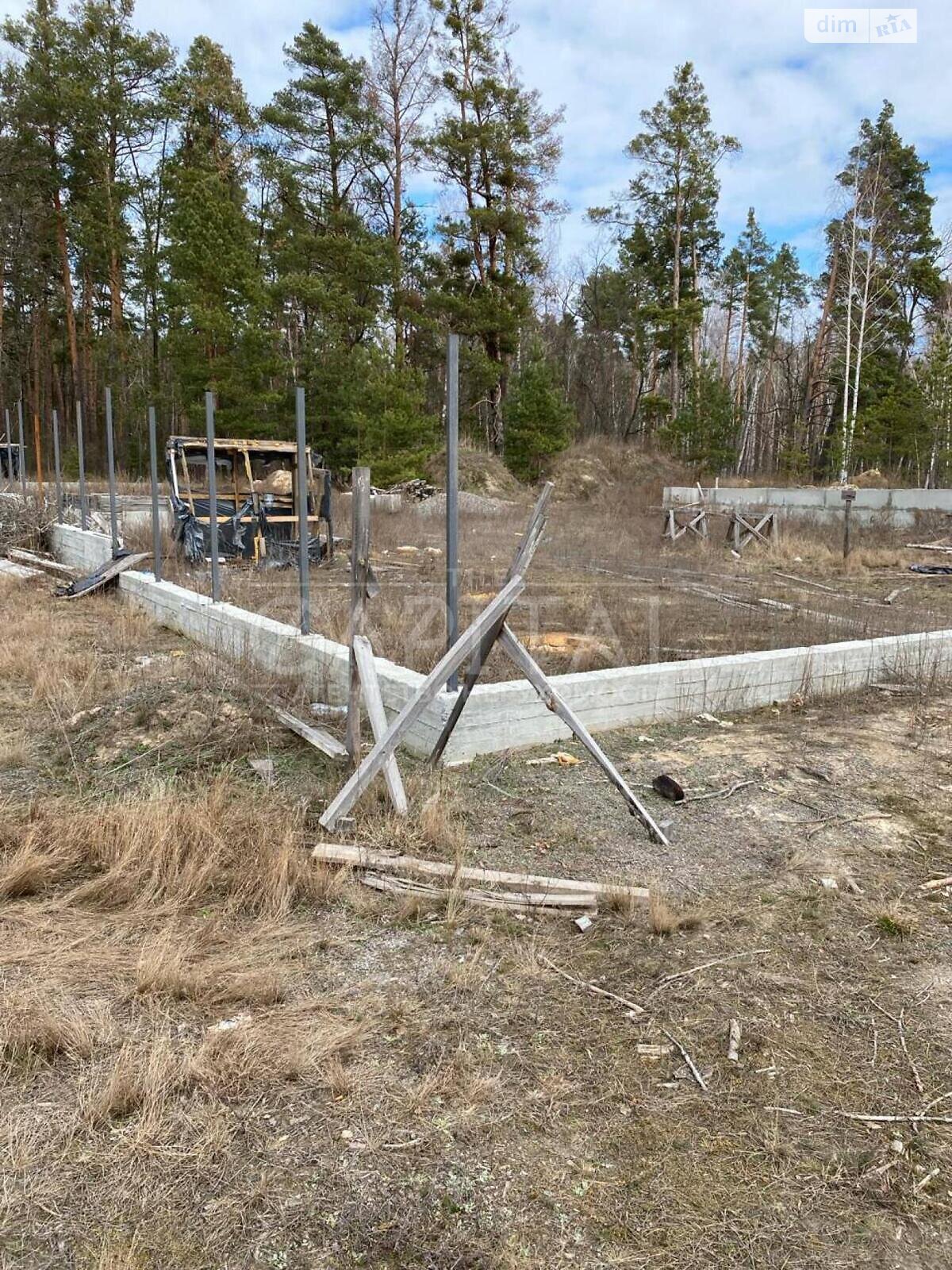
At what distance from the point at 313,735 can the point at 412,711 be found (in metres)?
1.43

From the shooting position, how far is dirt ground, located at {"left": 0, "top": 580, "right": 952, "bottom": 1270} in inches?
77.8

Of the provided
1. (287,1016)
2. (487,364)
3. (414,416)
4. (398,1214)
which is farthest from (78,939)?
(487,364)

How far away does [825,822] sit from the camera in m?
4.39

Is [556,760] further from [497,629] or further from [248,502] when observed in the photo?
[248,502]

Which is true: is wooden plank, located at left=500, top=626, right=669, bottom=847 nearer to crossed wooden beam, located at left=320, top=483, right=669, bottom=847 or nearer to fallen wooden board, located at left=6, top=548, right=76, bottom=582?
crossed wooden beam, located at left=320, top=483, right=669, bottom=847

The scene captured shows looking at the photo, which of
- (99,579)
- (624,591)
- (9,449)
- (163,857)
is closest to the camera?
(163,857)

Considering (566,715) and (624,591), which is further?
(624,591)

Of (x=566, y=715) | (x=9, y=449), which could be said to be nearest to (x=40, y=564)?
(x=9, y=449)

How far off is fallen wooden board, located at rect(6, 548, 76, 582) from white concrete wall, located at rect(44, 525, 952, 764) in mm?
6363

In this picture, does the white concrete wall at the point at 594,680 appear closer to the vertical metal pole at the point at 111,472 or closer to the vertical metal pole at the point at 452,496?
the vertical metal pole at the point at 452,496

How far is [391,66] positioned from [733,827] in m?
33.2

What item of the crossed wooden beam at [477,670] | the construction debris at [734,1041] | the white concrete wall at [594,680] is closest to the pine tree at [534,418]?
the white concrete wall at [594,680]

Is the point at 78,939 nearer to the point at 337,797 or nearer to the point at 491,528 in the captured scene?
the point at 337,797

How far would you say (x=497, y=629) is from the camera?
4.16 metres
